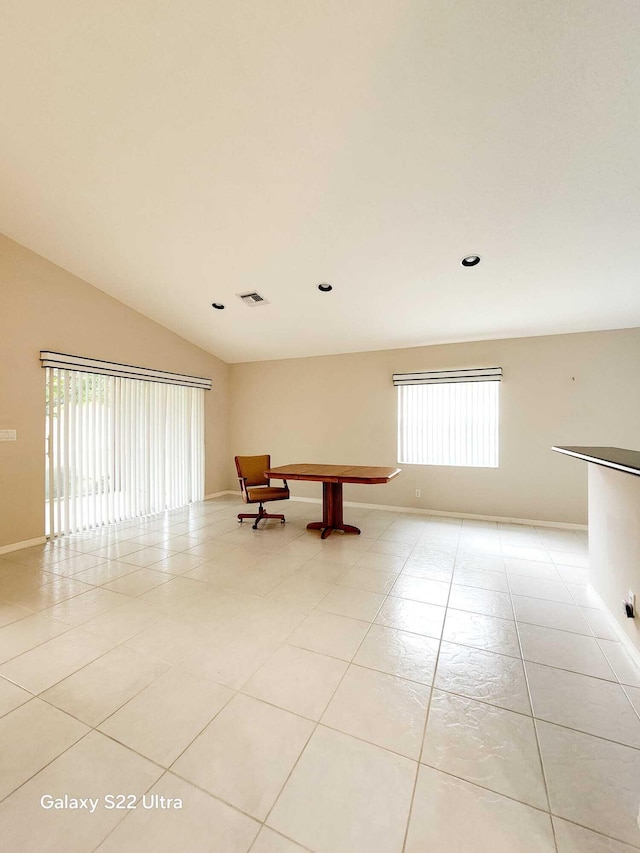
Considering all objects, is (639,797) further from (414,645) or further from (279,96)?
(279,96)

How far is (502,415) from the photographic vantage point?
455 centimetres

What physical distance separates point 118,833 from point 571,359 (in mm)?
5294

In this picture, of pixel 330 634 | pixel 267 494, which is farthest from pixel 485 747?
pixel 267 494

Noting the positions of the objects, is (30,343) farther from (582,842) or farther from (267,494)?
(582,842)

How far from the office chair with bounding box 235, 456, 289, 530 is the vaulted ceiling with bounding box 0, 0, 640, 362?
2258 millimetres

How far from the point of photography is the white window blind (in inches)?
153

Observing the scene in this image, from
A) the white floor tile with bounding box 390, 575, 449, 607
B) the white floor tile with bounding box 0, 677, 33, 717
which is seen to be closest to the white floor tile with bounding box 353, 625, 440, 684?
the white floor tile with bounding box 390, 575, 449, 607

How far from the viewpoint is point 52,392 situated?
3.83 meters

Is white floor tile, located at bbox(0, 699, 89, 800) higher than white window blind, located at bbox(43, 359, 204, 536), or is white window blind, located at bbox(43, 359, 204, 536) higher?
white window blind, located at bbox(43, 359, 204, 536)

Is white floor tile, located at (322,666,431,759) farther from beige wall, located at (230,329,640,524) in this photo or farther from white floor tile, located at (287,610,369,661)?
beige wall, located at (230,329,640,524)

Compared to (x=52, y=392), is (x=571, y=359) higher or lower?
higher

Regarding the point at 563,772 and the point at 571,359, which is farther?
the point at 571,359

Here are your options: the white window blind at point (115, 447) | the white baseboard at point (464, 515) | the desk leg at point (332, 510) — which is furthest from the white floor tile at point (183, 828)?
the white baseboard at point (464, 515)

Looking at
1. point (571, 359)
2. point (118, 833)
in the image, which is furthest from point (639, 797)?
point (571, 359)
